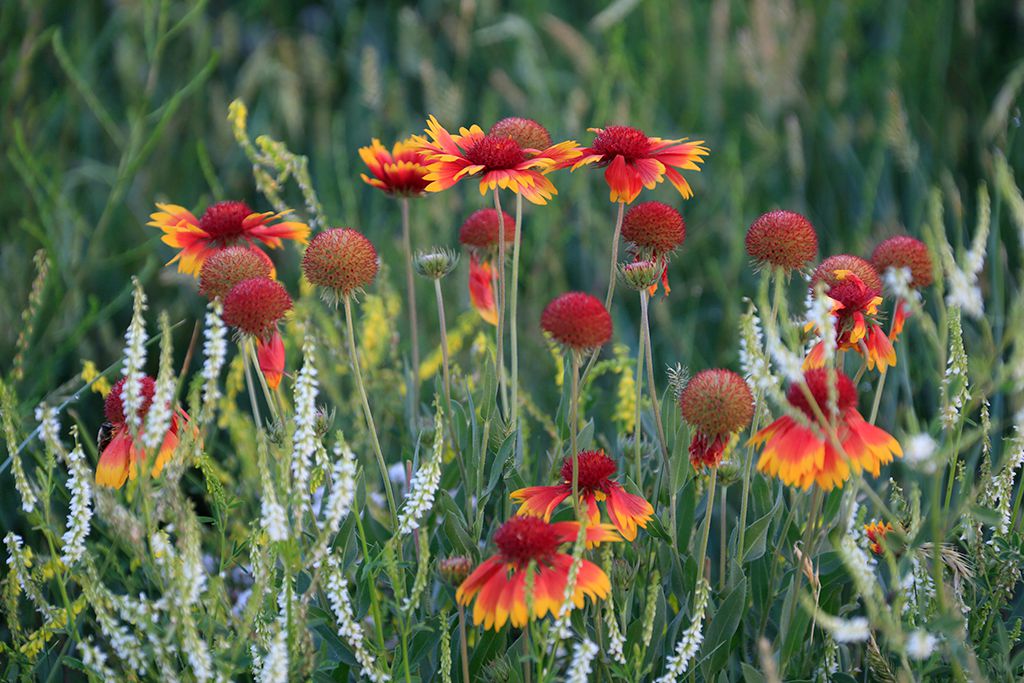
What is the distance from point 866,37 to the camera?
365 centimetres

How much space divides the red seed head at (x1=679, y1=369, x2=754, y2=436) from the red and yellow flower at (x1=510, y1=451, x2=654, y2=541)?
11cm

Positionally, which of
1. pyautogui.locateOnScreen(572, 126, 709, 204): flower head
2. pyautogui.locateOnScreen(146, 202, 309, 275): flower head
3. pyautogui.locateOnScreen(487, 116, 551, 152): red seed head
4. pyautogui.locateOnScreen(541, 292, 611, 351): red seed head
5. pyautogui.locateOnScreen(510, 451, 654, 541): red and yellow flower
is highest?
pyautogui.locateOnScreen(487, 116, 551, 152): red seed head

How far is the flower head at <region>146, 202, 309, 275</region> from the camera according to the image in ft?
4.42

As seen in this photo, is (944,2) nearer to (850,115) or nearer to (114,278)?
(850,115)

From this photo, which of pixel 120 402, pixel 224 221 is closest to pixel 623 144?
pixel 224 221

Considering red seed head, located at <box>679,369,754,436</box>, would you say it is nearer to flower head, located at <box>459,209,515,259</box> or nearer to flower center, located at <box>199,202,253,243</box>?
flower head, located at <box>459,209,515,259</box>

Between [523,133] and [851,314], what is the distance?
0.44 m

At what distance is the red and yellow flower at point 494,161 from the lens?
118 cm

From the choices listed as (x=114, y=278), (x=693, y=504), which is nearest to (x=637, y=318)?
(x=114, y=278)

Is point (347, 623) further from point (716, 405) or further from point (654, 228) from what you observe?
point (654, 228)

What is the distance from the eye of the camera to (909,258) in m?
1.31

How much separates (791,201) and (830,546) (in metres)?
1.61

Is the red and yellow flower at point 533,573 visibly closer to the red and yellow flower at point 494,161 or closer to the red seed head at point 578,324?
the red seed head at point 578,324

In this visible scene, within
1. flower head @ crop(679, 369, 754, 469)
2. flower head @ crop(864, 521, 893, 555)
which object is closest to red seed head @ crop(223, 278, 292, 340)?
flower head @ crop(679, 369, 754, 469)
